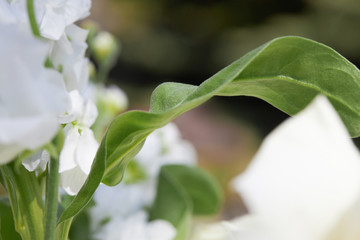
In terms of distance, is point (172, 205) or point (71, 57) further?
point (172, 205)

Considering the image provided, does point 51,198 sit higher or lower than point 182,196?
higher

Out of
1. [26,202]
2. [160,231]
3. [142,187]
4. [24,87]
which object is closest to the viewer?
[24,87]

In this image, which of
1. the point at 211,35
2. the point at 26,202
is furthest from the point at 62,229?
the point at 211,35

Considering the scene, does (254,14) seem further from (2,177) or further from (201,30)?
(2,177)

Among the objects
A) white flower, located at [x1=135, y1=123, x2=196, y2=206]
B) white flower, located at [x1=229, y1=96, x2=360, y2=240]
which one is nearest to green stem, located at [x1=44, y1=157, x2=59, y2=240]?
white flower, located at [x1=229, y1=96, x2=360, y2=240]

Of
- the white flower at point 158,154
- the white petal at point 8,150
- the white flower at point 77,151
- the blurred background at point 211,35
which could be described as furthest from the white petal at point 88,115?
the blurred background at point 211,35

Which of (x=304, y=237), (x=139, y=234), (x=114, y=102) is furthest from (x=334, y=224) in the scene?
(x=114, y=102)

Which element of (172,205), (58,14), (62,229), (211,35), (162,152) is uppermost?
(58,14)

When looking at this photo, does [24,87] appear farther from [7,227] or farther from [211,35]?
[211,35]
